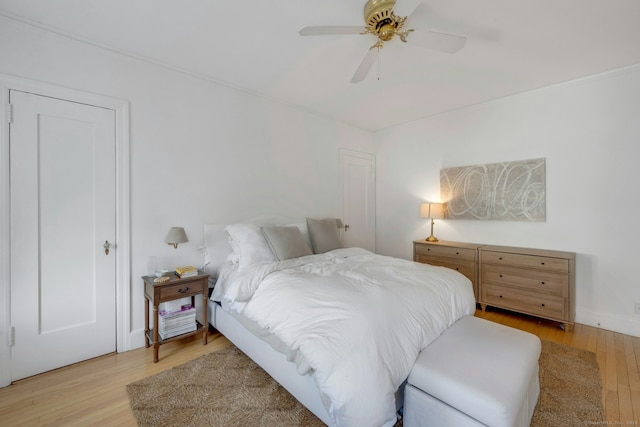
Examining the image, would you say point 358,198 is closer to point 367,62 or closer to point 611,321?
point 367,62

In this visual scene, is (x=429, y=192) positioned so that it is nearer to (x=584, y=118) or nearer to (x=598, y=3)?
(x=584, y=118)

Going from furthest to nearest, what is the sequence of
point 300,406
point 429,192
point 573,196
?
point 429,192 → point 573,196 → point 300,406

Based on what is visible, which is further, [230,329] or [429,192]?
[429,192]

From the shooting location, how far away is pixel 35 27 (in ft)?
6.55

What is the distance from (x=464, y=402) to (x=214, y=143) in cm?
296

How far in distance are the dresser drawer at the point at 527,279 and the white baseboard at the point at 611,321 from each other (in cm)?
50

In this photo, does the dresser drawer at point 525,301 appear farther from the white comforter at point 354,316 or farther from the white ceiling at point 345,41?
the white ceiling at point 345,41

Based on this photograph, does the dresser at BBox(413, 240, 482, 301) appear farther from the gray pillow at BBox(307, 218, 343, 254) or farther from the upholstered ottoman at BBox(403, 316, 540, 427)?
the upholstered ottoman at BBox(403, 316, 540, 427)

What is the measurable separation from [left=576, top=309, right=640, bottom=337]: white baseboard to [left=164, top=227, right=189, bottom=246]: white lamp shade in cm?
421

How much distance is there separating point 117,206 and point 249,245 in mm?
1175

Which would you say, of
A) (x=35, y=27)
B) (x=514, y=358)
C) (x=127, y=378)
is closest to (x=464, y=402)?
(x=514, y=358)

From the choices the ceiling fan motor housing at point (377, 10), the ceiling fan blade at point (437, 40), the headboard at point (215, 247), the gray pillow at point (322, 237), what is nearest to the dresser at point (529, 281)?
the gray pillow at point (322, 237)

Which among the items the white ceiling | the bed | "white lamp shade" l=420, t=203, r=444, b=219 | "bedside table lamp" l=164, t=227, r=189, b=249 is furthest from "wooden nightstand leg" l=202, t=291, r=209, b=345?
"white lamp shade" l=420, t=203, r=444, b=219

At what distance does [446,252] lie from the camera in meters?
3.53
